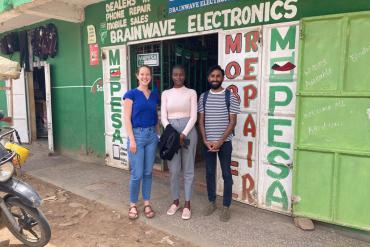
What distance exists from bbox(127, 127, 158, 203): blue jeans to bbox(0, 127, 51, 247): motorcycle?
1001 millimetres

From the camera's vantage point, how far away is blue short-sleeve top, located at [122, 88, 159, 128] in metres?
3.44

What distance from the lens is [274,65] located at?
11.9 feet

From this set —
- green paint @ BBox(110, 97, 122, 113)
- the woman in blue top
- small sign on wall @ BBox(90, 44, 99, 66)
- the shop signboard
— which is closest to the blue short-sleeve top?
the woman in blue top

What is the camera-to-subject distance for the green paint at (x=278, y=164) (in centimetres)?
366

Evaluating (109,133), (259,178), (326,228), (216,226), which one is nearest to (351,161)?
(326,228)

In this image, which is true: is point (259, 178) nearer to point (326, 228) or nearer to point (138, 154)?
point (326, 228)

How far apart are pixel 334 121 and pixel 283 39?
1.05 meters

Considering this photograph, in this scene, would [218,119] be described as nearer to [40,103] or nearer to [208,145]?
[208,145]

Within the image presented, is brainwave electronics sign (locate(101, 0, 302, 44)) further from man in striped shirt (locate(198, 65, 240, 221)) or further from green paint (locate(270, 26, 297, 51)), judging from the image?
man in striped shirt (locate(198, 65, 240, 221))

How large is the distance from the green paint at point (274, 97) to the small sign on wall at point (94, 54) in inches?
141

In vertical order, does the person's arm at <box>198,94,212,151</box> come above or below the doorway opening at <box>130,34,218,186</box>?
below

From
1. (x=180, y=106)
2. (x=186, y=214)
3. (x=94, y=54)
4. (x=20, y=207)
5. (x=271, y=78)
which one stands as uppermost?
(x=94, y=54)

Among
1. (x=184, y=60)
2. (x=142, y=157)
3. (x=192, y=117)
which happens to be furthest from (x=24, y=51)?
(x=192, y=117)

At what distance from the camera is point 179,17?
14.9ft
